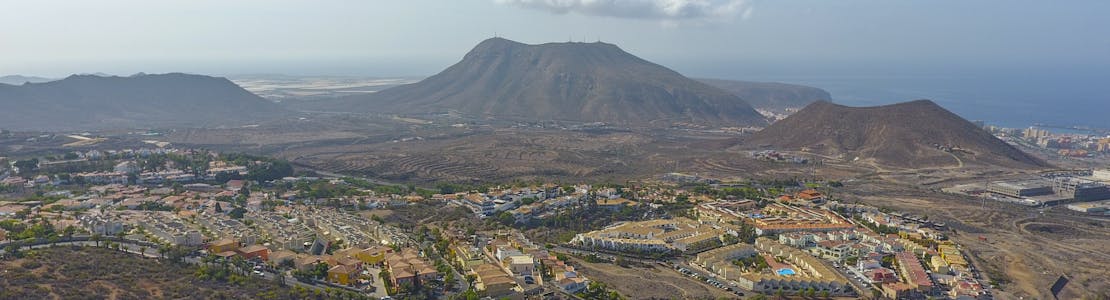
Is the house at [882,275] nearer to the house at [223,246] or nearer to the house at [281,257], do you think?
the house at [281,257]

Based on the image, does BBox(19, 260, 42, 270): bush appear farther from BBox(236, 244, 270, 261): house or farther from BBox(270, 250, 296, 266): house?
BBox(270, 250, 296, 266): house

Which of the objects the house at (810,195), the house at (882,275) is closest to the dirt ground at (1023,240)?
the house at (810,195)

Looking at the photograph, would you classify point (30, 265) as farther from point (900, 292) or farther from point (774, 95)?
point (774, 95)

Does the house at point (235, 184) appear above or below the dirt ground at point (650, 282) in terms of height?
below

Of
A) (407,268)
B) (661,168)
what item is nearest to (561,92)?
(661,168)

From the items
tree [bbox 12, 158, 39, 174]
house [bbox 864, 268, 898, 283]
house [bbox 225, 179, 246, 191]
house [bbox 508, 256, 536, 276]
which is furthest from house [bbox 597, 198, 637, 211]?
tree [bbox 12, 158, 39, 174]

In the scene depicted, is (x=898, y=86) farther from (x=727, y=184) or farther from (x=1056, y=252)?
(x=1056, y=252)

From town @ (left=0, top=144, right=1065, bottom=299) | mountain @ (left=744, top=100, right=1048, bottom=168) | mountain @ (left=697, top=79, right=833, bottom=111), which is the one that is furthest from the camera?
mountain @ (left=697, top=79, right=833, bottom=111)
